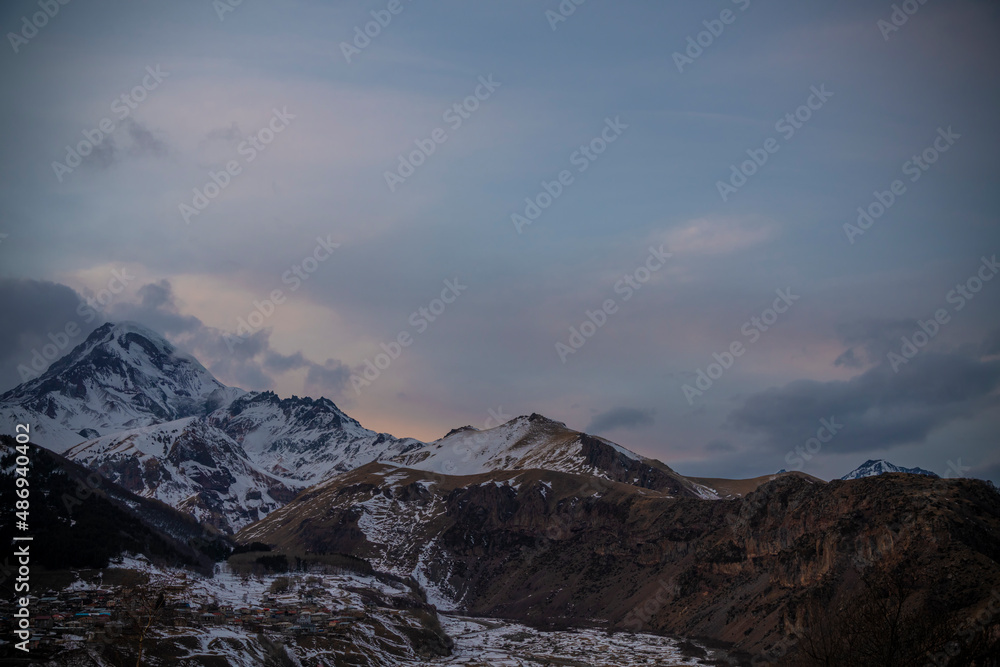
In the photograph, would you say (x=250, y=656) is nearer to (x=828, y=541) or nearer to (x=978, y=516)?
(x=828, y=541)

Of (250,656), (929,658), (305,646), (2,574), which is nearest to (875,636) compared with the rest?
(929,658)

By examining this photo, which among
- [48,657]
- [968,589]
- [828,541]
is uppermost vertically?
[828,541]

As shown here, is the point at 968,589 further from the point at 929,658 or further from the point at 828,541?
the point at 929,658

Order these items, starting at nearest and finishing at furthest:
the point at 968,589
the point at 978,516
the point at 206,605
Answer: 1. the point at 968,589
2. the point at 978,516
3. the point at 206,605

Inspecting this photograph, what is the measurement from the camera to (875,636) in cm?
5791

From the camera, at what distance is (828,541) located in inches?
7864

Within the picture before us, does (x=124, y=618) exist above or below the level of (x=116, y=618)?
above

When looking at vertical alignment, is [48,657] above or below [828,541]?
below

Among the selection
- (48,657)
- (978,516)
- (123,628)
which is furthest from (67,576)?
(978,516)

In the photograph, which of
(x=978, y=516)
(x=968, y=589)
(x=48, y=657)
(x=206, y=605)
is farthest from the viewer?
(x=206, y=605)

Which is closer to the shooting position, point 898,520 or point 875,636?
point 875,636

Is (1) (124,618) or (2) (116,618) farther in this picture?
(2) (116,618)

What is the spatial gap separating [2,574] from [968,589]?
17190 centimetres

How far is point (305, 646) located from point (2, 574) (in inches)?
2361
